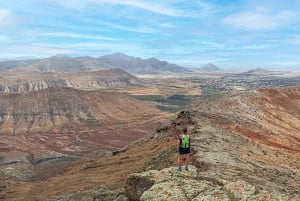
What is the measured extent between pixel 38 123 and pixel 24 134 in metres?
16.4

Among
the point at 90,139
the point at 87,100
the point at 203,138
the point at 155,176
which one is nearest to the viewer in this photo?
the point at 155,176

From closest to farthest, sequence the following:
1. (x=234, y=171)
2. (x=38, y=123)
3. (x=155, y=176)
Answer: (x=155, y=176), (x=234, y=171), (x=38, y=123)

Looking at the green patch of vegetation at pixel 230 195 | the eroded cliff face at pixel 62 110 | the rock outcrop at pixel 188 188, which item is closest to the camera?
the rock outcrop at pixel 188 188

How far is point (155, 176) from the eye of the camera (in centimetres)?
2020

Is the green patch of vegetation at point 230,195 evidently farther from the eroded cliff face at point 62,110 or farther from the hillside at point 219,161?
the eroded cliff face at point 62,110

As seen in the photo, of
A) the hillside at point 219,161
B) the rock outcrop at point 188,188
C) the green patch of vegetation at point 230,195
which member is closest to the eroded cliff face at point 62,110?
the hillside at point 219,161

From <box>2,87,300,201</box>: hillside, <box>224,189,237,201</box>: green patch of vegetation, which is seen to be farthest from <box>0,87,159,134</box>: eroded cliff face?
Answer: <box>224,189,237,201</box>: green patch of vegetation

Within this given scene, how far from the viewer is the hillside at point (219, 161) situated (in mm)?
19734

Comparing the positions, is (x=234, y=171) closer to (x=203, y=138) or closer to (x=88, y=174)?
(x=203, y=138)

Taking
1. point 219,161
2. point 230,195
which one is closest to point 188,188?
point 230,195

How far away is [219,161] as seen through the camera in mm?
26219

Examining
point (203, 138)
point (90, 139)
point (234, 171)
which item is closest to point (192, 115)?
point (203, 138)

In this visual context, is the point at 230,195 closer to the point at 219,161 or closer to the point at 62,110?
the point at 219,161

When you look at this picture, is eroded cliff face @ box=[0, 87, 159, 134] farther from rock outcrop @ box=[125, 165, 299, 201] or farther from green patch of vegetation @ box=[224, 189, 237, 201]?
green patch of vegetation @ box=[224, 189, 237, 201]
